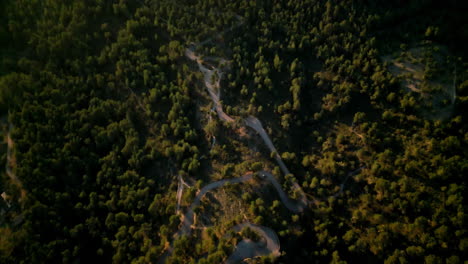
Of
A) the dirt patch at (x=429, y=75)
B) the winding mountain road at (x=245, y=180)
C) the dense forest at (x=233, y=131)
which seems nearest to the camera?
the winding mountain road at (x=245, y=180)

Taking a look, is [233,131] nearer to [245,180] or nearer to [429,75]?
[245,180]

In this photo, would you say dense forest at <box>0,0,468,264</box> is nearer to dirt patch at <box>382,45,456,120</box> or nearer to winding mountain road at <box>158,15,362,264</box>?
winding mountain road at <box>158,15,362,264</box>

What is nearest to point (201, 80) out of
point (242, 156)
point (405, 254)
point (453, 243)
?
point (242, 156)

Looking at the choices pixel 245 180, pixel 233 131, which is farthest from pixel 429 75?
pixel 245 180

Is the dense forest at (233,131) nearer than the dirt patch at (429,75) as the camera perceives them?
Yes

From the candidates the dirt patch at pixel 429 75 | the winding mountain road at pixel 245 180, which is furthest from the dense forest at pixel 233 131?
the dirt patch at pixel 429 75

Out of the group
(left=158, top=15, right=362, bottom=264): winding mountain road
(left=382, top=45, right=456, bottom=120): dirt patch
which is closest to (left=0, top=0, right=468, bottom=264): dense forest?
(left=158, top=15, right=362, bottom=264): winding mountain road

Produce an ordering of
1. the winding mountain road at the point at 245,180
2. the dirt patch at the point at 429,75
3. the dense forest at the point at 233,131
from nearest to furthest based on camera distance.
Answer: the winding mountain road at the point at 245,180 → the dense forest at the point at 233,131 → the dirt patch at the point at 429,75

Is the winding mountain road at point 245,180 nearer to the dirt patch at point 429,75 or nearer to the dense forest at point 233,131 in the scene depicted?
the dense forest at point 233,131

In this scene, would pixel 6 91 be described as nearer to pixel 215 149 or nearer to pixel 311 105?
pixel 215 149
